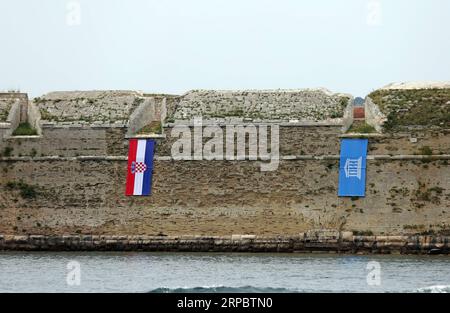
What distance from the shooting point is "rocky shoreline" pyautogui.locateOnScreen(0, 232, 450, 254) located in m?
49.9

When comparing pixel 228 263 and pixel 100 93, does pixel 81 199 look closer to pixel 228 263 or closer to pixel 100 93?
pixel 100 93

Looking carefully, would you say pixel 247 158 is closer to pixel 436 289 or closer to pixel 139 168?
→ pixel 139 168

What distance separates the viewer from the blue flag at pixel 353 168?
51.7 metres

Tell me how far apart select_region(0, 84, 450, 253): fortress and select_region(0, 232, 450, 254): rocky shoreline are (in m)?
0.04

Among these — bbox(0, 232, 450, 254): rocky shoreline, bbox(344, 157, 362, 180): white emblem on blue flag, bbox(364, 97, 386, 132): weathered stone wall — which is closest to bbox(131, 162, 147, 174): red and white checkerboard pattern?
bbox(0, 232, 450, 254): rocky shoreline

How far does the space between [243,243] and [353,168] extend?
3.97m

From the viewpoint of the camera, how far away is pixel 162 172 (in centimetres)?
5381

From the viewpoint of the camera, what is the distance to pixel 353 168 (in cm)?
5206

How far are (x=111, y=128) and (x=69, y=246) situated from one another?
4.33 meters

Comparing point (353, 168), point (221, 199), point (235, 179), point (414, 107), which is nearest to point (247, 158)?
point (235, 179)

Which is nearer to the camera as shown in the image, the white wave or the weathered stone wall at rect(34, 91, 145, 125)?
the white wave

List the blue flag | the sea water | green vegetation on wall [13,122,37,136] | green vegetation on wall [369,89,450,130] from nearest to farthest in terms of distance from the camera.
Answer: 1. the sea water
2. the blue flag
3. green vegetation on wall [369,89,450,130]
4. green vegetation on wall [13,122,37,136]

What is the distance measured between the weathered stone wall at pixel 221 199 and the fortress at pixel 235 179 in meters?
0.03

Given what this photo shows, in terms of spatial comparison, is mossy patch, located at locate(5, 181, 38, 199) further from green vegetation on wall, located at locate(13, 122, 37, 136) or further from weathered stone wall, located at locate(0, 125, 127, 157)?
green vegetation on wall, located at locate(13, 122, 37, 136)
